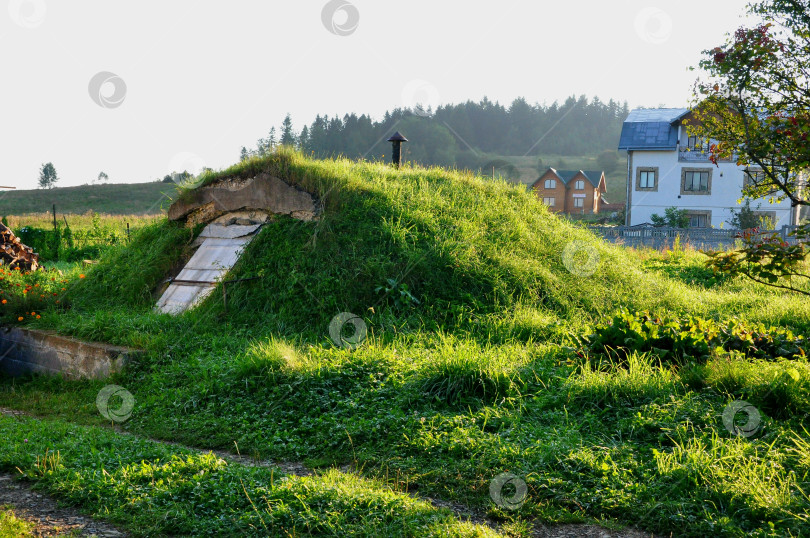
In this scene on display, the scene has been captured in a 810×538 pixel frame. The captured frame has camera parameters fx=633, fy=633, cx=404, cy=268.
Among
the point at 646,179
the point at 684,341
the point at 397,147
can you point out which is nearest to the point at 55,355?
the point at 397,147

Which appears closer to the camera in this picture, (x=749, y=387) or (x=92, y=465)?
(x=92, y=465)

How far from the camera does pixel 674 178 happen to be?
36.2 meters

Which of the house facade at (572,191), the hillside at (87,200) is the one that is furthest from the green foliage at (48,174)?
the house facade at (572,191)

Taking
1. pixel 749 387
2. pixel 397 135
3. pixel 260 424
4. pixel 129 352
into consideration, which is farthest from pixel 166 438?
pixel 397 135

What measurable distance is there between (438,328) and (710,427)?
3735 millimetres

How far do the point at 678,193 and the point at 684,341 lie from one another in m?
32.6

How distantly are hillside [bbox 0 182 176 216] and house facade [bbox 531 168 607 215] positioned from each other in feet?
117

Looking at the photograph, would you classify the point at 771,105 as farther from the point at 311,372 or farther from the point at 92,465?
the point at 92,465

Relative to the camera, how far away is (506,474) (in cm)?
443

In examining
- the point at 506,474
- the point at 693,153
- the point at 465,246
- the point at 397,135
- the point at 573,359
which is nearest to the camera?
the point at 506,474

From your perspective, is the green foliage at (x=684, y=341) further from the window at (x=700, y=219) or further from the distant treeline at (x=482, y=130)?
the distant treeline at (x=482, y=130)

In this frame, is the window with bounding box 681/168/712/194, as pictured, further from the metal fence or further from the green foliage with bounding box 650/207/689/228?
the metal fence

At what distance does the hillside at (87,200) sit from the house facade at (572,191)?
117ft

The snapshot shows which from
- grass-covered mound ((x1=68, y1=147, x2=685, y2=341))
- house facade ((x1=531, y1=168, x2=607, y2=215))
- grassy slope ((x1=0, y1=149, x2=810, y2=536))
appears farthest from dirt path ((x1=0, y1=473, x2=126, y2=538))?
house facade ((x1=531, y1=168, x2=607, y2=215))
